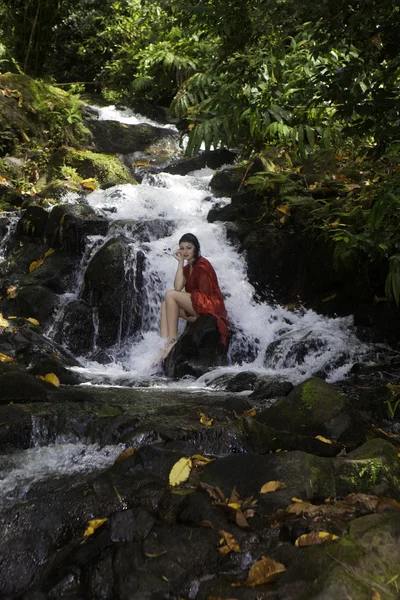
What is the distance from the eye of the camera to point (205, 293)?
7273 millimetres

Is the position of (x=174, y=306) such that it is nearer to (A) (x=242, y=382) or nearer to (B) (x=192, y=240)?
(B) (x=192, y=240)

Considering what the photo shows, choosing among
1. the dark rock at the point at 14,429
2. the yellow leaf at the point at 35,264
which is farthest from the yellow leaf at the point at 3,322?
the dark rock at the point at 14,429

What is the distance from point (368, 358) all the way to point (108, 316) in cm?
386

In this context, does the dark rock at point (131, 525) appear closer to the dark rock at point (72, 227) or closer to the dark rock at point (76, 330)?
the dark rock at point (76, 330)

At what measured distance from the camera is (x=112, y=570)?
7.52 ft

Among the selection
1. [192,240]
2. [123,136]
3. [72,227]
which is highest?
[123,136]

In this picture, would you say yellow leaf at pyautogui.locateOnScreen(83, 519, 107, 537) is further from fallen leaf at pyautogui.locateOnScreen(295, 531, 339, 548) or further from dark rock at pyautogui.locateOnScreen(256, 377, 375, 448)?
dark rock at pyautogui.locateOnScreen(256, 377, 375, 448)

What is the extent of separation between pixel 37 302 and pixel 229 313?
296cm

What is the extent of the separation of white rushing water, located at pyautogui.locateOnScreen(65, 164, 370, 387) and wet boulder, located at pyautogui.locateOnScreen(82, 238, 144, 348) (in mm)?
185

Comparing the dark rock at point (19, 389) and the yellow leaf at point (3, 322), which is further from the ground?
the yellow leaf at point (3, 322)

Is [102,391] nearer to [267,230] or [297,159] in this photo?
[267,230]

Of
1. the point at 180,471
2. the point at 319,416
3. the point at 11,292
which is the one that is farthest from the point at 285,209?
the point at 180,471

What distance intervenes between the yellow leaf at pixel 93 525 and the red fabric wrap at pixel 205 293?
15.4 ft

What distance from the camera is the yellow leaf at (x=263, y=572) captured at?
216cm
